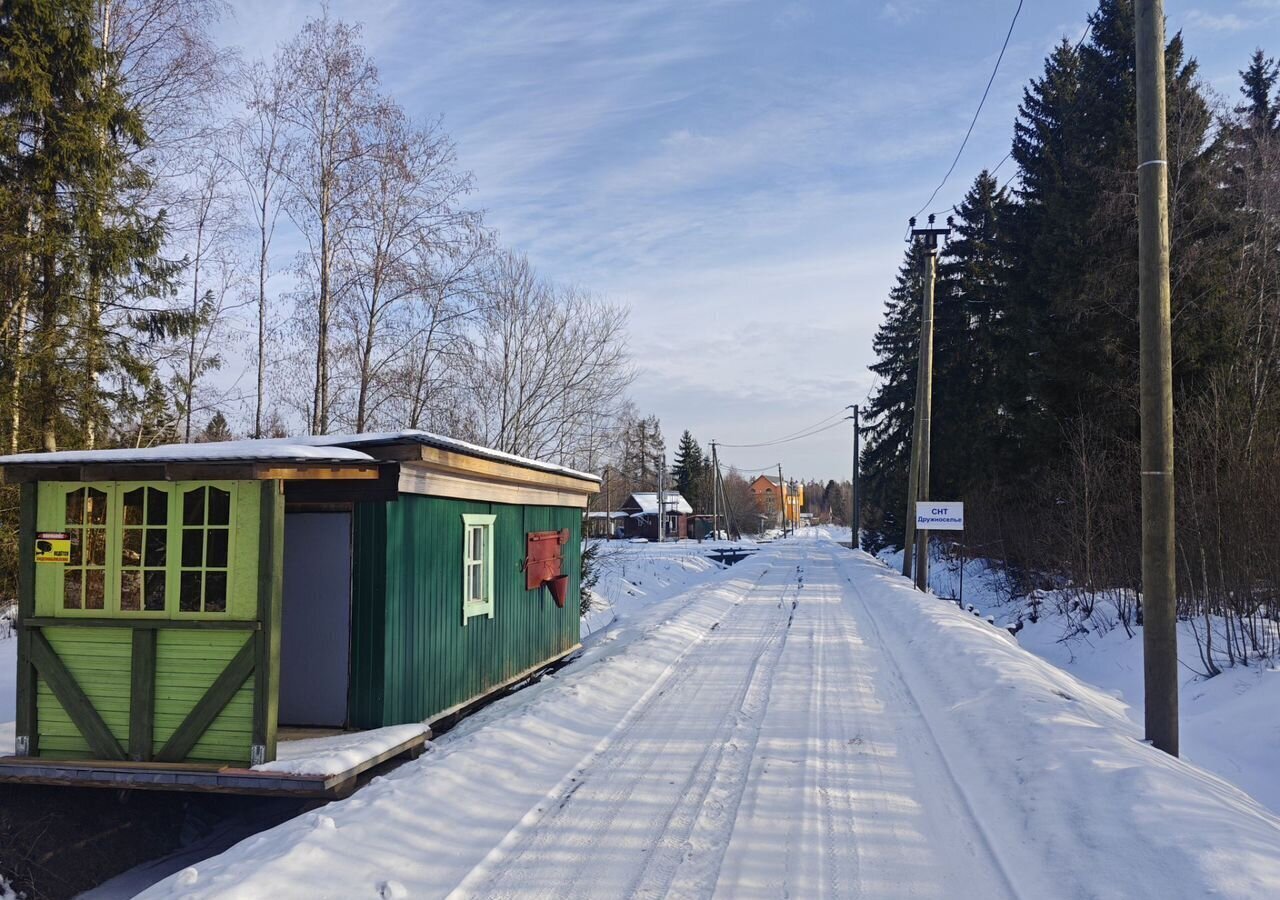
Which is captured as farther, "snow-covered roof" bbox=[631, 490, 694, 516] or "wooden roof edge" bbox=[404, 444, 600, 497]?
"snow-covered roof" bbox=[631, 490, 694, 516]

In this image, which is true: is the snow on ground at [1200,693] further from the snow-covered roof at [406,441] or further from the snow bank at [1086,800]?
the snow-covered roof at [406,441]

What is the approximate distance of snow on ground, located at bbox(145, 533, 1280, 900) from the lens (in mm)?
4293

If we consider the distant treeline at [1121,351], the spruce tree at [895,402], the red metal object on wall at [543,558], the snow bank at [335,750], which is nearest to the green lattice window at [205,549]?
the snow bank at [335,750]

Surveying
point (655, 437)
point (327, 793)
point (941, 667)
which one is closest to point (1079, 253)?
point (941, 667)

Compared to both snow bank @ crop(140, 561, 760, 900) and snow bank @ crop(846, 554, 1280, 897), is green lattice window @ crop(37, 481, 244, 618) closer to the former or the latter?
snow bank @ crop(140, 561, 760, 900)

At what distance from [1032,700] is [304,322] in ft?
46.1

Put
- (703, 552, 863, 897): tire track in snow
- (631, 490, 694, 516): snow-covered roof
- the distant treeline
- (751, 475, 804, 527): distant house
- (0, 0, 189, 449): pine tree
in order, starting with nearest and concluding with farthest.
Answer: (703, 552, 863, 897): tire track in snow
the distant treeline
(0, 0, 189, 449): pine tree
(631, 490, 694, 516): snow-covered roof
(751, 475, 804, 527): distant house

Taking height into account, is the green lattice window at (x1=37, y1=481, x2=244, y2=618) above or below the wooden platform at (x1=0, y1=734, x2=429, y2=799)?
above

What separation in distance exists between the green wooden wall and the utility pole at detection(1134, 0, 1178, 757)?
6.36m

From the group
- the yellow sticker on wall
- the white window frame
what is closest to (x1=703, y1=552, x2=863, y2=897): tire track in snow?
the white window frame

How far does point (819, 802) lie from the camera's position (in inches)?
220

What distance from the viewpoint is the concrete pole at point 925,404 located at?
21413 millimetres

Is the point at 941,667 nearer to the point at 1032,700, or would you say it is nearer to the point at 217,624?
the point at 1032,700

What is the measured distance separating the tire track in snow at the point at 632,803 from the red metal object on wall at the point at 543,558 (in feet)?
7.45
